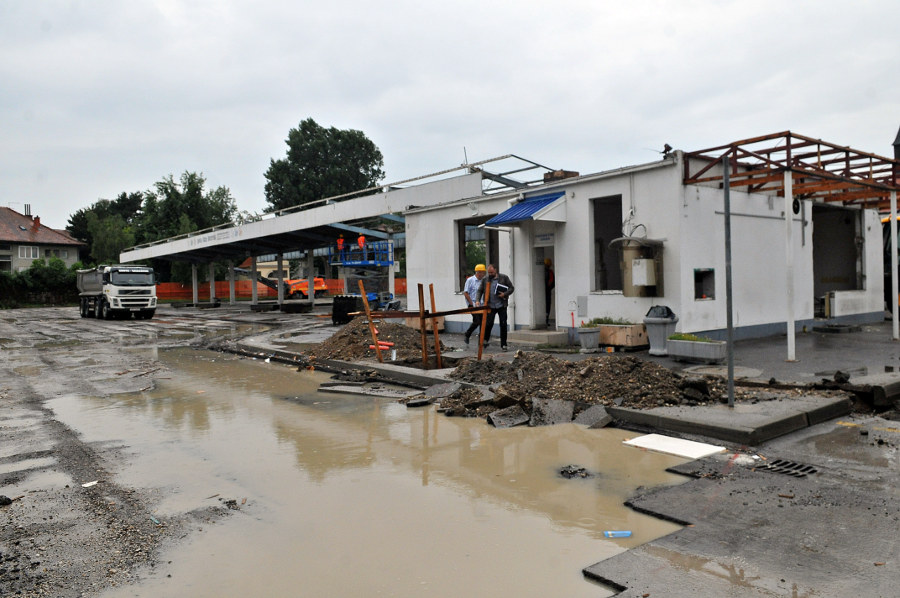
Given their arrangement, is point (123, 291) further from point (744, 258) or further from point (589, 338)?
point (744, 258)

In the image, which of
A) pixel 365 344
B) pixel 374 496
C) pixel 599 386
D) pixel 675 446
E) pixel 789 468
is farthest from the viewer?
pixel 365 344

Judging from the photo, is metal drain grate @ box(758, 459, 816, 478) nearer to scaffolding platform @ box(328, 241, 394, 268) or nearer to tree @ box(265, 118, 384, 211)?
scaffolding platform @ box(328, 241, 394, 268)

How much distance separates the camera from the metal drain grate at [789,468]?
5.43m

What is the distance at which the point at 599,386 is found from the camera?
325 inches

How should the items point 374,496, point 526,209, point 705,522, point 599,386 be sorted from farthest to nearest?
1. point 526,209
2. point 599,386
3. point 374,496
4. point 705,522

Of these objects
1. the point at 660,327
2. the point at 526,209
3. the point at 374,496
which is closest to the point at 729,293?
the point at 374,496

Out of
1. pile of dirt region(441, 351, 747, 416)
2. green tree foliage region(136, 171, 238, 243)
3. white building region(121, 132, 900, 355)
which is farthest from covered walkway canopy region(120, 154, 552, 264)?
green tree foliage region(136, 171, 238, 243)

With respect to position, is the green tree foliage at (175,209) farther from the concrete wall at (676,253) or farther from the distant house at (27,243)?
the concrete wall at (676,253)

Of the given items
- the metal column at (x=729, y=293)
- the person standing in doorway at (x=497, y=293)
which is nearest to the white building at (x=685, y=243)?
the person standing in doorway at (x=497, y=293)

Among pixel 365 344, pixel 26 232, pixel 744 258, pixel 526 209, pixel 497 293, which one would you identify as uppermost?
pixel 26 232

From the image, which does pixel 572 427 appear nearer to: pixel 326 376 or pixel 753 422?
pixel 753 422

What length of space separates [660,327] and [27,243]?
7459 centimetres

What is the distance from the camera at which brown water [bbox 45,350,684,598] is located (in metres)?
3.80

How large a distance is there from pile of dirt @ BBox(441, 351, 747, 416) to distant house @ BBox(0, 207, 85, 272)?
71510mm
